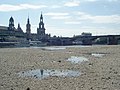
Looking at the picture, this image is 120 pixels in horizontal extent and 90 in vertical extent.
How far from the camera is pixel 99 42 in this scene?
17812 centimetres

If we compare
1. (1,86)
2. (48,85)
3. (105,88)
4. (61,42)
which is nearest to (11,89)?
(1,86)

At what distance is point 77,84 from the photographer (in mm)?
16578

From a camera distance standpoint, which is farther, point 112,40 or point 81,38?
point 81,38

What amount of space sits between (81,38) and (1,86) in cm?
17047

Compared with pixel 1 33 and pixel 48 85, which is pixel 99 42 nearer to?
pixel 1 33

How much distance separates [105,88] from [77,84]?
2130 millimetres

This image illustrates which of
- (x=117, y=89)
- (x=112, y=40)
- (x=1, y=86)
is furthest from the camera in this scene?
(x=112, y=40)

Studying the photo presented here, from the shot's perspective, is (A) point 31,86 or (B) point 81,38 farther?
(B) point 81,38

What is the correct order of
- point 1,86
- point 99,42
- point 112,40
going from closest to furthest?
point 1,86
point 112,40
point 99,42

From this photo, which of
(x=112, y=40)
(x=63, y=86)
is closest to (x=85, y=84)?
(x=63, y=86)

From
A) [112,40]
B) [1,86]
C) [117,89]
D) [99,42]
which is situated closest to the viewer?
[117,89]

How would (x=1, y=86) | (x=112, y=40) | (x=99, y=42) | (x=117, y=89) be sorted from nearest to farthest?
(x=117, y=89) < (x=1, y=86) < (x=112, y=40) < (x=99, y=42)

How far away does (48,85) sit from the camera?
1639 centimetres

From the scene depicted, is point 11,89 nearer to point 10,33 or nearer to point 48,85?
point 48,85
